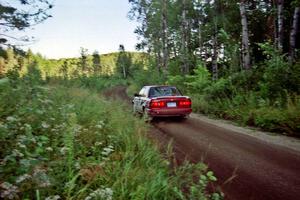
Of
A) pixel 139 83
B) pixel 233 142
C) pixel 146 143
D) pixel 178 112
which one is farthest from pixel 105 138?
pixel 139 83

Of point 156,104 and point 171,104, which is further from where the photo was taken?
point 171,104

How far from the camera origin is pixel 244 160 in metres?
6.51

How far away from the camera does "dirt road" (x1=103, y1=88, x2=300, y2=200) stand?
15.7 feet

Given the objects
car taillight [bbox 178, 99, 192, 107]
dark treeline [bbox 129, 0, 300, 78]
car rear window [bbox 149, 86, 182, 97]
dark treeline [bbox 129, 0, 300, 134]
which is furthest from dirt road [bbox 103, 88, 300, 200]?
dark treeline [bbox 129, 0, 300, 78]

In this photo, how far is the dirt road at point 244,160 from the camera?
4.79 metres

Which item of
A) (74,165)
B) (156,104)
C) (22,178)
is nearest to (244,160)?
(74,165)

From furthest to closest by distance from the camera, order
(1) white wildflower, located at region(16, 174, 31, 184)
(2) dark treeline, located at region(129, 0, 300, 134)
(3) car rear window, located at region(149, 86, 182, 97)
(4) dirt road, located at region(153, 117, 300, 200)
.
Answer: (3) car rear window, located at region(149, 86, 182, 97) → (2) dark treeline, located at region(129, 0, 300, 134) → (4) dirt road, located at region(153, 117, 300, 200) → (1) white wildflower, located at region(16, 174, 31, 184)

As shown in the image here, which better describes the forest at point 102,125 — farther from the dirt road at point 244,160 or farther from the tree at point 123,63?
the tree at point 123,63

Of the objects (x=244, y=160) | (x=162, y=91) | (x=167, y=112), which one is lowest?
(x=244, y=160)

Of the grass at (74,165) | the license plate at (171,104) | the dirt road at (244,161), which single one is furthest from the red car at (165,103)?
the grass at (74,165)

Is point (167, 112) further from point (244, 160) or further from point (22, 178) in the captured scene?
point (22, 178)

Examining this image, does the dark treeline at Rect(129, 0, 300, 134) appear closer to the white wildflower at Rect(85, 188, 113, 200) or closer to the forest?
the forest

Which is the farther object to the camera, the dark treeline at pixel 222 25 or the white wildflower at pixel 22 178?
the dark treeline at pixel 222 25

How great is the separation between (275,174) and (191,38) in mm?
33781
